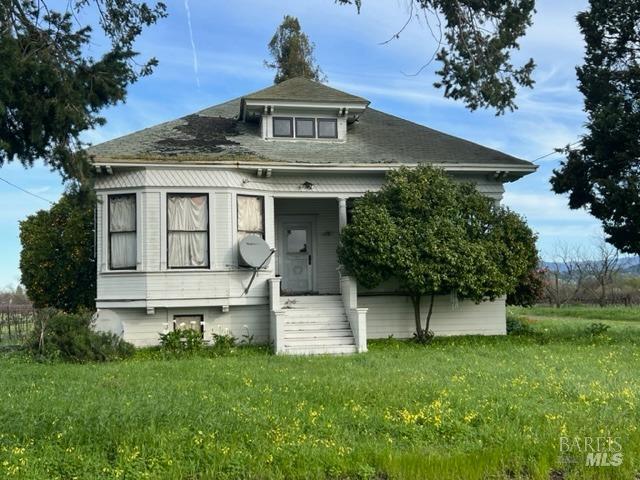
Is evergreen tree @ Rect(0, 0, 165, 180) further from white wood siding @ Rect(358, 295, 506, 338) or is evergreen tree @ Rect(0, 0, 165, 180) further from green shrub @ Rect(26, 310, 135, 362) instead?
white wood siding @ Rect(358, 295, 506, 338)

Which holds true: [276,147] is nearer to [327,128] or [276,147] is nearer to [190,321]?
[327,128]

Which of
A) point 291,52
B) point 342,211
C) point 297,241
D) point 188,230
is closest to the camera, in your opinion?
point 188,230

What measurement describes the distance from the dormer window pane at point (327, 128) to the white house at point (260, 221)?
0.09ft

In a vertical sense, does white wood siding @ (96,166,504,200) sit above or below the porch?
above

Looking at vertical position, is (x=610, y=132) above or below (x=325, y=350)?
above

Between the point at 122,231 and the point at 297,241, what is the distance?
17.0ft

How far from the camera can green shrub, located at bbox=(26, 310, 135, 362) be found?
12.8 meters

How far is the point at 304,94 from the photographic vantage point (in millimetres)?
18250

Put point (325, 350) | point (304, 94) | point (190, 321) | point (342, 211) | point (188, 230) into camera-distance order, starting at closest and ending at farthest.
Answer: point (325, 350) → point (188, 230) → point (190, 321) → point (342, 211) → point (304, 94)

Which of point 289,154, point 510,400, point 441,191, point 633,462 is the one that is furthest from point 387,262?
point 633,462

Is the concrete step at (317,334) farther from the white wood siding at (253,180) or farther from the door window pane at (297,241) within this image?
the door window pane at (297,241)

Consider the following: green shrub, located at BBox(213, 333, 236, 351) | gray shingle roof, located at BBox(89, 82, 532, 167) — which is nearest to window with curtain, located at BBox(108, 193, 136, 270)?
gray shingle roof, located at BBox(89, 82, 532, 167)

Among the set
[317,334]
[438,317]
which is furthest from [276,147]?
[438,317]

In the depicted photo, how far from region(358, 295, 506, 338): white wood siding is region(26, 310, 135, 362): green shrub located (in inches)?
251
